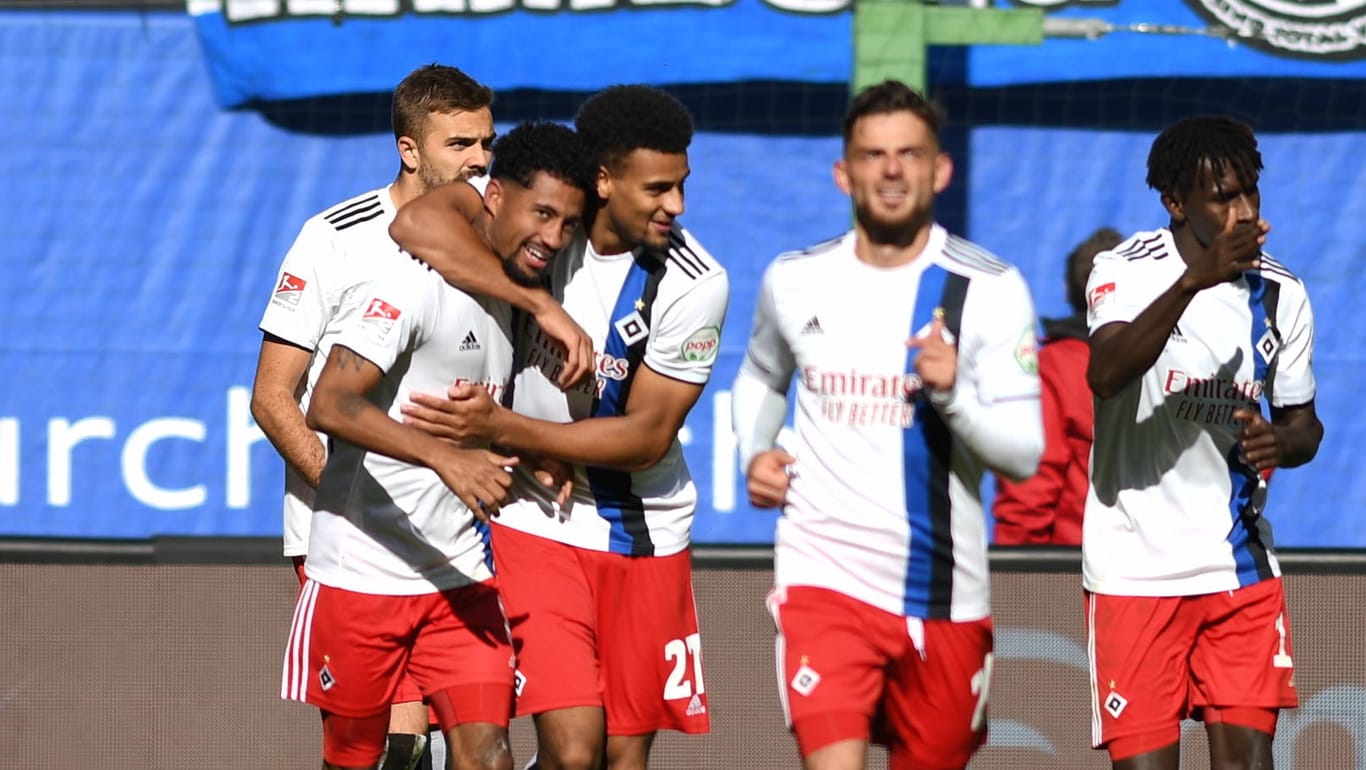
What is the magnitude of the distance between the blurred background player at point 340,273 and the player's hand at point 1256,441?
2176 millimetres

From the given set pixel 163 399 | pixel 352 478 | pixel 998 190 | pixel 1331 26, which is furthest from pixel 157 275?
pixel 1331 26

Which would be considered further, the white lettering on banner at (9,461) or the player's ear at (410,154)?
the white lettering on banner at (9,461)

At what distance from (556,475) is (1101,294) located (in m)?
1.45

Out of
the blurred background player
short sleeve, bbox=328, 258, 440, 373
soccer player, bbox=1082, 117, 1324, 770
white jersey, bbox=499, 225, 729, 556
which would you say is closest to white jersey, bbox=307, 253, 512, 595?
short sleeve, bbox=328, 258, 440, 373

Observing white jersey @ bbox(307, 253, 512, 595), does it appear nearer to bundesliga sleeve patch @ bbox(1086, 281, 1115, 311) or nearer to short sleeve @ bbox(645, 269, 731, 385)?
short sleeve @ bbox(645, 269, 731, 385)

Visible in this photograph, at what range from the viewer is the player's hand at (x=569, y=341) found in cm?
487

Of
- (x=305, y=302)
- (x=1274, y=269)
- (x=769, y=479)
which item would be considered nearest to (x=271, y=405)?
(x=305, y=302)

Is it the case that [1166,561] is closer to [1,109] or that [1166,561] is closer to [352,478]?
→ [352,478]

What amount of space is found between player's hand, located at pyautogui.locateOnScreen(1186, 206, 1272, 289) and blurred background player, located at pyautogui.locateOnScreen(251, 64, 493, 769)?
204 centimetres

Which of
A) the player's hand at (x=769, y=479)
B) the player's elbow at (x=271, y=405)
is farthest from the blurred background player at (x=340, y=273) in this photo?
the player's hand at (x=769, y=479)

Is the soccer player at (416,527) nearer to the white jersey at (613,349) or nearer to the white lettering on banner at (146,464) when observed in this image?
the white jersey at (613,349)

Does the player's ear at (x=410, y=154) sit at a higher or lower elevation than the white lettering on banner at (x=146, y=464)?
higher

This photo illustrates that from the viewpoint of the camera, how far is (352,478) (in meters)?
5.27

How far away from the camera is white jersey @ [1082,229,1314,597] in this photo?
211 inches
